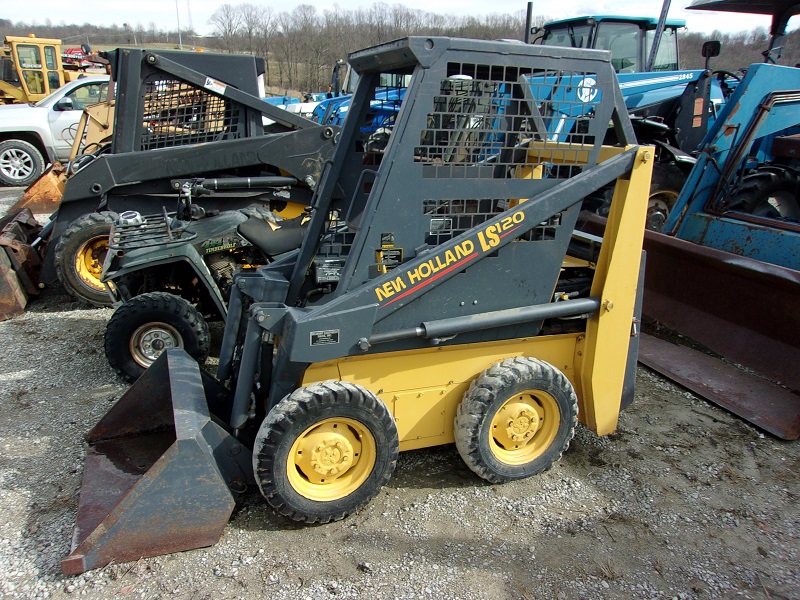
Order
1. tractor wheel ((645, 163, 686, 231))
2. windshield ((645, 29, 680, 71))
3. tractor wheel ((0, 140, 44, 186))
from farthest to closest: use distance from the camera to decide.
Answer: tractor wheel ((0, 140, 44, 186)) < windshield ((645, 29, 680, 71)) < tractor wheel ((645, 163, 686, 231))

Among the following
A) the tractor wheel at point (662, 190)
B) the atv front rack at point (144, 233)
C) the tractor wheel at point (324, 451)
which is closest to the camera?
the tractor wheel at point (324, 451)

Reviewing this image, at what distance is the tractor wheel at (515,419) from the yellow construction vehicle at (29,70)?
14849 millimetres

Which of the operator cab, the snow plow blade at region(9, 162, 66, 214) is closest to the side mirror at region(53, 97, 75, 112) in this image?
the snow plow blade at region(9, 162, 66, 214)

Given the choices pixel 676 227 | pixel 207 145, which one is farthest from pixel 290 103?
pixel 676 227

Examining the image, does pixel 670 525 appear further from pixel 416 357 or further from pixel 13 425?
pixel 13 425

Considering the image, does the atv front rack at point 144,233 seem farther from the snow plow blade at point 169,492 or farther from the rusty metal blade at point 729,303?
the rusty metal blade at point 729,303

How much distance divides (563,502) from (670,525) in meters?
0.49

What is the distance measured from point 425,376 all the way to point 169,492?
49.7 inches

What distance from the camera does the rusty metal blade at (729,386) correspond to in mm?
3811

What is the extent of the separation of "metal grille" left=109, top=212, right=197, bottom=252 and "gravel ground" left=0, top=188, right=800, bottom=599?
4.22ft

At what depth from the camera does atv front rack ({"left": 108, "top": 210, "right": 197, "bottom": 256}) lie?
4520 mm

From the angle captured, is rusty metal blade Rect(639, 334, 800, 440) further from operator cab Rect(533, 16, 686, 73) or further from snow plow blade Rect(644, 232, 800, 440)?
operator cab Rect(533, 16, 686, 73)

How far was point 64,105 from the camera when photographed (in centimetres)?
1184

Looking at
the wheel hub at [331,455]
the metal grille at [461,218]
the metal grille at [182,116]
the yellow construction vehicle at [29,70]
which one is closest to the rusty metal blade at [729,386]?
the metal grille at [461,218]
